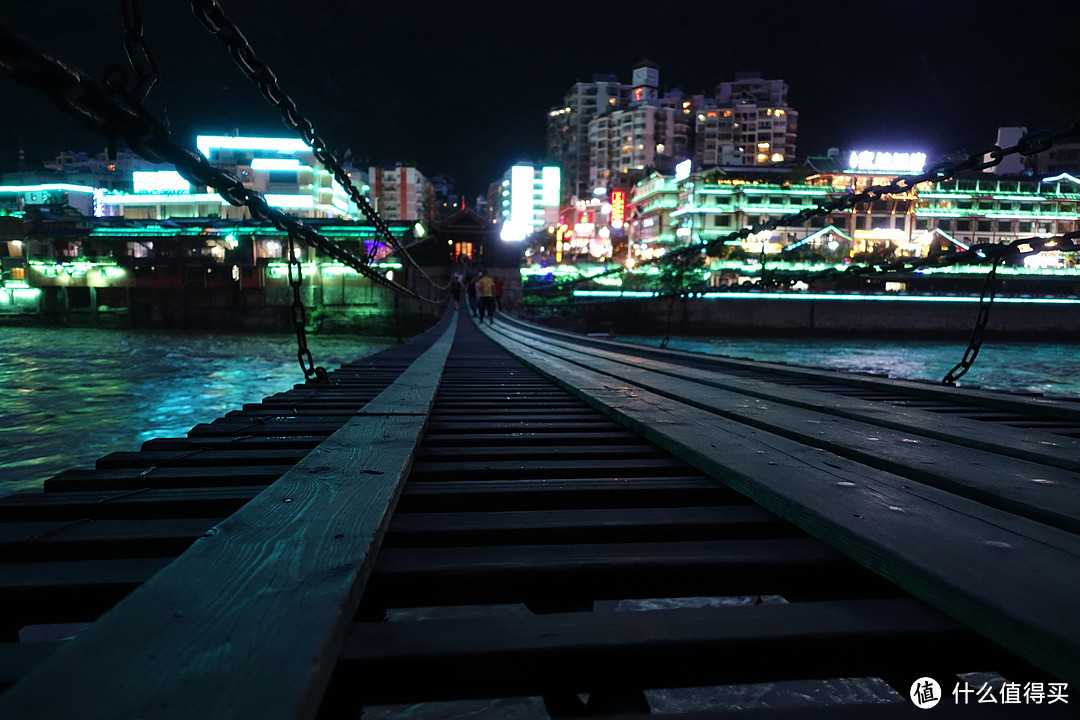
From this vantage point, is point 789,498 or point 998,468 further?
point 998,468

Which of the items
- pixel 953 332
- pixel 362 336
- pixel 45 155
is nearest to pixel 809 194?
pixel 953 332

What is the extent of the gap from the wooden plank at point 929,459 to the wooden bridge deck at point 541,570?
1 centimetres

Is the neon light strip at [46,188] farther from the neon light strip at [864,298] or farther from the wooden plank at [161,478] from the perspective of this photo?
the wooden plank at [161,478]

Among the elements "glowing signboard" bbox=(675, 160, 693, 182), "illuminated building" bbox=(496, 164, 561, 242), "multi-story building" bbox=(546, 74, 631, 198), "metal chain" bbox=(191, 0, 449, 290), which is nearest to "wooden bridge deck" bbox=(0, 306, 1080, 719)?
"metal chain" bbox=(191, 0, 449, 290)

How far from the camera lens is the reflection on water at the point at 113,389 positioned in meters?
11.6

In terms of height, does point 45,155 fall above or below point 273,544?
above

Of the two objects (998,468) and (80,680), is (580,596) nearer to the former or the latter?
(80,680)

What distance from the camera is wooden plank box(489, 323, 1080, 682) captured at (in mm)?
1143

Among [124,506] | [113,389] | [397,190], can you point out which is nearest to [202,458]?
[124,506]

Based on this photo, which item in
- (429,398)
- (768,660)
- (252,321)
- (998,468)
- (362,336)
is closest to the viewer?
(768,660)

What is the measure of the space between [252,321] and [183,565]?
5607 centimetres

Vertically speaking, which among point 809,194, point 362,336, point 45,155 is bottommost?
point 362,336

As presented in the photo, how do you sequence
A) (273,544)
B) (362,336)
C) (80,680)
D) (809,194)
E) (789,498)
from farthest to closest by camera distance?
(809,194), (362,336), (789,498), (273,544), (80,680)

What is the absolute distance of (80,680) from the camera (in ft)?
3.21
